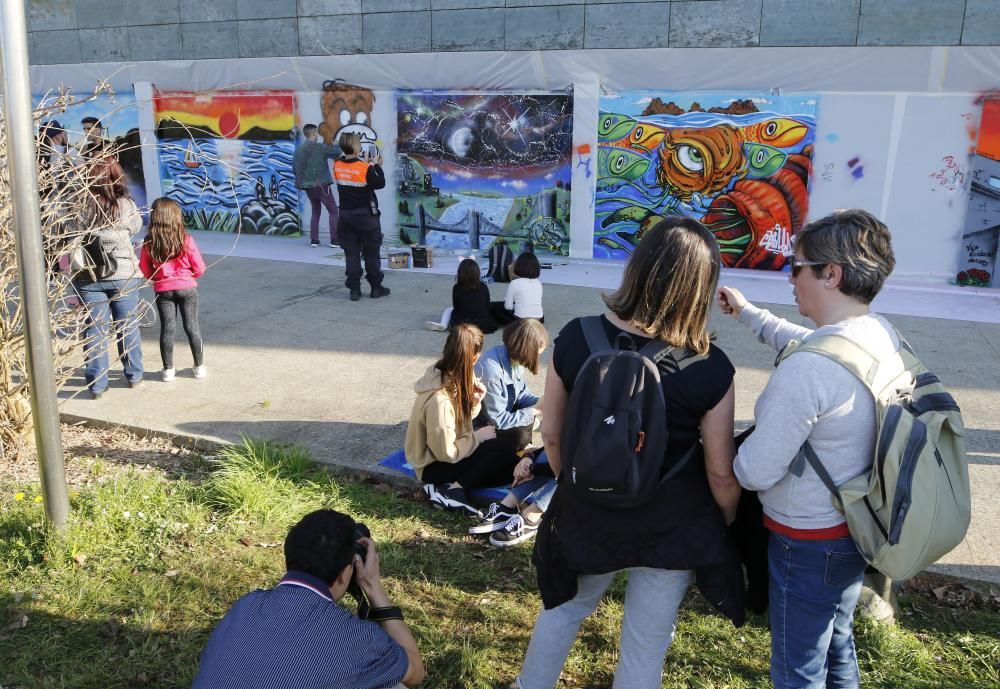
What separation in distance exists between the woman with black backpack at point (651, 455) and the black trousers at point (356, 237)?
6811 millimetres

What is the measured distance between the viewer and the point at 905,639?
3.20 meters

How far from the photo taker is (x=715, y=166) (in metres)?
10.4

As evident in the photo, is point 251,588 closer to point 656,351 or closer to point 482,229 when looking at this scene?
point 656,351

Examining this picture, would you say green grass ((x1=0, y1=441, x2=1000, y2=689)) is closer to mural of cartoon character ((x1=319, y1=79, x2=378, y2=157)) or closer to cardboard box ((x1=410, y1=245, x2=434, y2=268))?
cardboard box ((x1=410, y1=245, x2=434, y2=268))

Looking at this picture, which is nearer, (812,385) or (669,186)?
(812,385)

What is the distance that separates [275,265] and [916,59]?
27.1 feet

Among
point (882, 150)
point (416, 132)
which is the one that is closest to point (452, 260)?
point (416, 132)

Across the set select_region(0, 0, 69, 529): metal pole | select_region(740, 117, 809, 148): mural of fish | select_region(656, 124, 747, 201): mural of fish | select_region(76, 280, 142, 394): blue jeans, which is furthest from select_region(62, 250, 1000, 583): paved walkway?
select_region(740, 117, 809, 148): mural of fish

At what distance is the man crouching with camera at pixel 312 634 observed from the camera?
6.70ft

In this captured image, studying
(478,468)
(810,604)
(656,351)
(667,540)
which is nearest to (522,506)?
(478,468)

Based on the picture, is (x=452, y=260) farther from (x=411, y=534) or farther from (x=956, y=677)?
(x=956, y=677)

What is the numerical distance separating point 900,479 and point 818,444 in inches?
8.6

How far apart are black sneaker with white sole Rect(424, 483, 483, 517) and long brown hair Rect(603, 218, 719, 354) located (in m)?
2.29

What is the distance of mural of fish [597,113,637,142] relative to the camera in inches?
421
